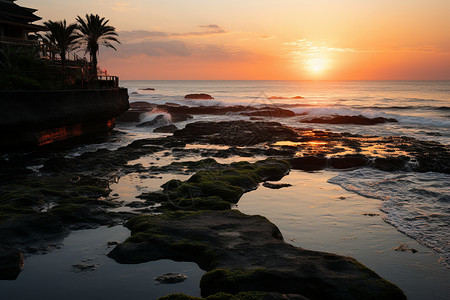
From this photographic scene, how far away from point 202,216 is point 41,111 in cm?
1569

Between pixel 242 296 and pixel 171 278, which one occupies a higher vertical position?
pixel 242 296

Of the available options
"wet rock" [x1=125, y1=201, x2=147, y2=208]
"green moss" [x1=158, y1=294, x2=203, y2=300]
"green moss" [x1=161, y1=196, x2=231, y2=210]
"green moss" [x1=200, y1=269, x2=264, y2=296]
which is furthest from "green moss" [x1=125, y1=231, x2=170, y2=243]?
"wet rock" [x1=125, y1=201, x2=147, y2=208]

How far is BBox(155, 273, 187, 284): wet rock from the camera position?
7.00m

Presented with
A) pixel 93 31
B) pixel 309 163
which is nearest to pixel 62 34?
pixel 93 31

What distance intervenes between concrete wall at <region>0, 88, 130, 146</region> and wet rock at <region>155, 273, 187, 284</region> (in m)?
16.3

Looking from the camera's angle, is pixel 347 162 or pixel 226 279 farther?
pixel 347 162

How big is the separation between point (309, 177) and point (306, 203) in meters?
4.08

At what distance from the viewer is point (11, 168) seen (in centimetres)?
1694

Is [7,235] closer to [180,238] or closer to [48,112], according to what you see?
[180,238]

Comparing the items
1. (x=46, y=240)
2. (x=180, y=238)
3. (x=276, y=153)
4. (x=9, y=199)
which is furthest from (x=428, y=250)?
(x=276, y=153)

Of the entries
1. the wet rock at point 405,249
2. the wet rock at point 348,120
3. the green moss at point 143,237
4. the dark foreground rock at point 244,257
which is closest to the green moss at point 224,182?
the dark foreground rock at point 244,257

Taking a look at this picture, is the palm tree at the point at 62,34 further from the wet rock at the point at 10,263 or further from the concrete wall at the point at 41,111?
the wet rock at the point at 10,263

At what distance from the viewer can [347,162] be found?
60.2 feet

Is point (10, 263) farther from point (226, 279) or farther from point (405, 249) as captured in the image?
point (405, 249)
